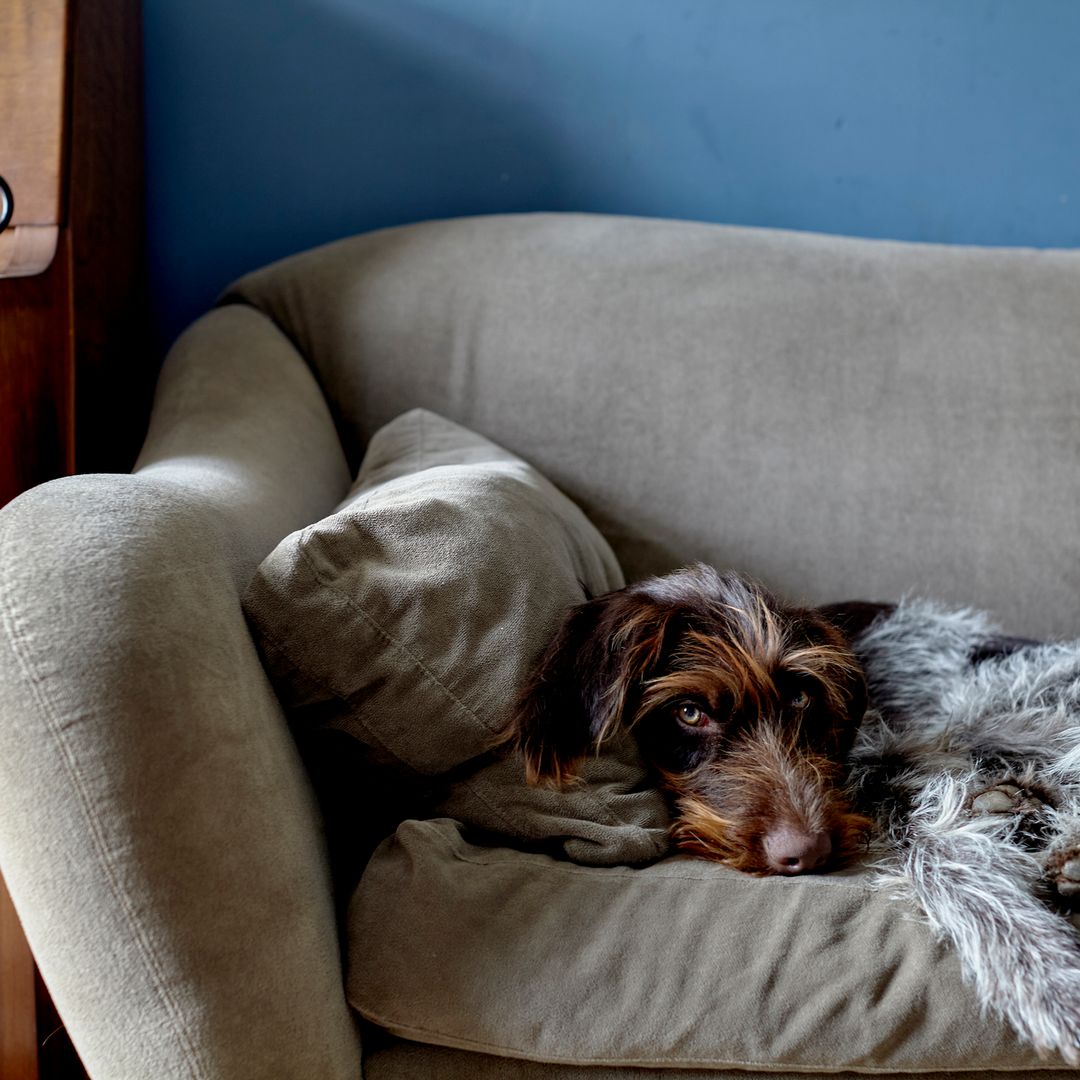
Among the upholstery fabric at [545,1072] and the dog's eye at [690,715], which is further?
the dog's eye at [690,715]


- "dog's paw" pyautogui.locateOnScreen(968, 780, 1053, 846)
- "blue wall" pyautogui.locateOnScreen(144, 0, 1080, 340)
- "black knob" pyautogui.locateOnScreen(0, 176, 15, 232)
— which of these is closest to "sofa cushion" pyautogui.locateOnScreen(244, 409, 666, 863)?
"dog's paw" pyautogui.locateOnScreen(968, 780, 1053, 846)

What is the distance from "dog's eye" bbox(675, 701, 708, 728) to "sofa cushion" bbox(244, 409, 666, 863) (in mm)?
88

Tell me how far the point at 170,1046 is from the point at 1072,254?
2.38 m

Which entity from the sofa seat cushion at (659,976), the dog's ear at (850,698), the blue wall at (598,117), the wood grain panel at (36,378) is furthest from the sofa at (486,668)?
the blue wall at (598,117)

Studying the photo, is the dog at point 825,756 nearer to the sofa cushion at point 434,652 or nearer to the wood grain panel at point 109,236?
the sofa cushion at point 434,652

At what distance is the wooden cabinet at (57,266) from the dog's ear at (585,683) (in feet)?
2.74

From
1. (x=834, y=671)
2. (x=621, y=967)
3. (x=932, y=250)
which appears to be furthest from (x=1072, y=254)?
(x=621, y=967)

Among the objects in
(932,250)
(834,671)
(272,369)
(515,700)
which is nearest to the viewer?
(515,700)

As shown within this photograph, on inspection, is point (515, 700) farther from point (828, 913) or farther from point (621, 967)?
point (828, 913)

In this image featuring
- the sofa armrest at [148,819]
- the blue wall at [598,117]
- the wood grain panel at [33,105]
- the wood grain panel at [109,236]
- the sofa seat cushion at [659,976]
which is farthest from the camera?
the blue wall at [598,117]

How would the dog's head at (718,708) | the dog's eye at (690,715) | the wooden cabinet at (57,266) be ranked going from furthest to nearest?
the wooden cabinet at (57,266), the dog's eye at (690,715), the dog's head at (718,708)

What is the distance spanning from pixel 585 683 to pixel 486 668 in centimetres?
13

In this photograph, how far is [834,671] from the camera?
154 centimetres

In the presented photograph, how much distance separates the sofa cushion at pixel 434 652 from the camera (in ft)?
4.30
